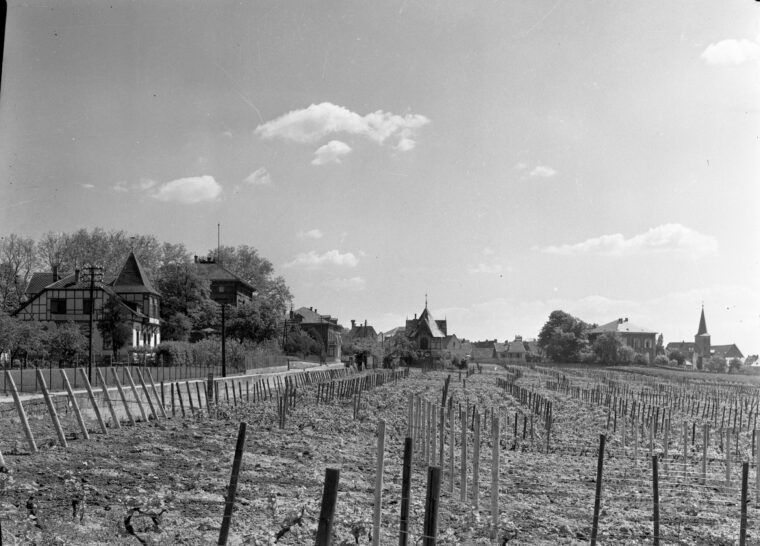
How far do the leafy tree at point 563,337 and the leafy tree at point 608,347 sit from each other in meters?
3.62

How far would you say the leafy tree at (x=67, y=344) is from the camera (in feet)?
159

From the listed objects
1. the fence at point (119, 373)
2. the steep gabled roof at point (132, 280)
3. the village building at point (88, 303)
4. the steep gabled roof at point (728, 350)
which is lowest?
the steep gabled roof at point (728, 350)

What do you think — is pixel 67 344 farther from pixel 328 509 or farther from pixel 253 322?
pixel 328 509

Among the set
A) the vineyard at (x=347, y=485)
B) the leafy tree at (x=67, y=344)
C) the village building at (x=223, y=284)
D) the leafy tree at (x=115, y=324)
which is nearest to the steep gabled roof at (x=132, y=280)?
the leafy tree at (x=115, y=324)

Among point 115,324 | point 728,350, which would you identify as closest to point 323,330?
point 115,324

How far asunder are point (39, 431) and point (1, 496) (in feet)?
26.7

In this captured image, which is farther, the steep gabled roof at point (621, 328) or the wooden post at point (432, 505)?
the steep gabled roof at point (621, 328)

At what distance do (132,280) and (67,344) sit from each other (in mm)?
18736

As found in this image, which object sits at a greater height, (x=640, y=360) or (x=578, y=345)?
(x=578, y=345)

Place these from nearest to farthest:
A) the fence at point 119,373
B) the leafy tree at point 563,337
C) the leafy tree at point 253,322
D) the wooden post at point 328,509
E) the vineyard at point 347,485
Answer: the wooden post at point 328,509
the vineyard at point 347,485
the fence at point 119,373
the leafy tree at point 253,322
the leafy tree at point 563,337

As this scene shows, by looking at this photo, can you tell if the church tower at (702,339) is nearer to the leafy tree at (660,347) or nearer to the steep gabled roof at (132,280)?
the leafy tree at (660,347)

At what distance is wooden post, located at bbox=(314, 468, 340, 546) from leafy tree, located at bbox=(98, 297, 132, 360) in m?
55.5

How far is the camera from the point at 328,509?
5.85 metres

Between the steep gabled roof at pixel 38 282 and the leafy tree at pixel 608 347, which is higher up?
the steep gabled roof at pixel 38 282
